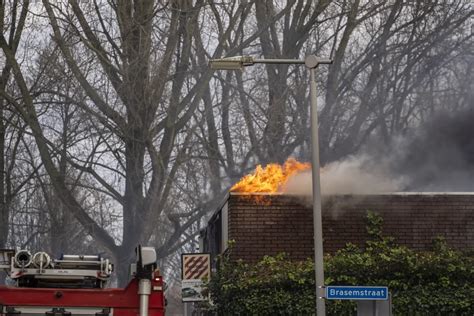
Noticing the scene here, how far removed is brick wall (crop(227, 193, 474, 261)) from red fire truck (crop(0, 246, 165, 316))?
929 centimetres

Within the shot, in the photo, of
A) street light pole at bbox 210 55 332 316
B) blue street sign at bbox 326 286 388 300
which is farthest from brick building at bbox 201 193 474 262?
blue street sign at bbox 326 286 388 300

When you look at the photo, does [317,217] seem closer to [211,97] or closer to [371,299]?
[371,299]

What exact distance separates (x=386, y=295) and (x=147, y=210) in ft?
58.9

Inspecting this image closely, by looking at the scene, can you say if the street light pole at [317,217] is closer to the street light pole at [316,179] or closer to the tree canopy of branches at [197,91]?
the street light pole at [316,179]

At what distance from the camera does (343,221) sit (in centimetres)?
2116

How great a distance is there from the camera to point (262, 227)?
21.2 m

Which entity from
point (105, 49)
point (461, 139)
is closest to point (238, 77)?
point (105, 49)

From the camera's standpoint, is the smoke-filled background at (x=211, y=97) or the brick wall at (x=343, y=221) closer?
the brick wall at (x=343, y=221)

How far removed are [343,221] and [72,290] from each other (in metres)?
10.6

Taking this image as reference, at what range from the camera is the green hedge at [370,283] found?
19.1 m

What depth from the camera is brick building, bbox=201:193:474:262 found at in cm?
2112

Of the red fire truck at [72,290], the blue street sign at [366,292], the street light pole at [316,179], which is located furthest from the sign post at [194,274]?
the red fire truck at [72,290]

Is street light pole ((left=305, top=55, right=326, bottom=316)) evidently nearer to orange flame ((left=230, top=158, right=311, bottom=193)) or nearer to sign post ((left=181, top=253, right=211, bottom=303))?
sign post ((left=181, top=253, right=211, bottom=303))

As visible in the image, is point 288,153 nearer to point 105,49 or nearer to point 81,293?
point 105,49
